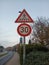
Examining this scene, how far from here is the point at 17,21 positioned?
11320 millimetres

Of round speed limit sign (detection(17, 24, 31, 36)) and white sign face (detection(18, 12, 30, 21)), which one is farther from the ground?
white sign face (detection(18, 12, 30, 21))

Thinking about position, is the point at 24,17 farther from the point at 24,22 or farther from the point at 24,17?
the point at 24,22

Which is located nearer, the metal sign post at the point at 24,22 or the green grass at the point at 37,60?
the metal sign post at the point at 24,22

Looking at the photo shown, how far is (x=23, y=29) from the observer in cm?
1123

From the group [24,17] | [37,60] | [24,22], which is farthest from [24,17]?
[37,60]

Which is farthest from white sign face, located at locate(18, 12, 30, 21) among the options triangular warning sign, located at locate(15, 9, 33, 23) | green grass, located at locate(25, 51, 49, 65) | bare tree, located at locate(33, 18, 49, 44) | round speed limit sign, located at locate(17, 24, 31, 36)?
bare tree, located at locate(33, 18, 49, 44)

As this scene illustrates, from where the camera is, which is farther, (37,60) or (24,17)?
(37,60)

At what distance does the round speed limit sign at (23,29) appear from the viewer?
439 inches

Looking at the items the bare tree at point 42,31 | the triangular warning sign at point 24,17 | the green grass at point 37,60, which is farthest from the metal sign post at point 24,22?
the bare tree at point 42,31

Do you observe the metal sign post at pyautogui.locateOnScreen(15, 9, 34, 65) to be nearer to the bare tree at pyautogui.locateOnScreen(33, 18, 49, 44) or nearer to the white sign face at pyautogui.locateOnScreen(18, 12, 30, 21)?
the white sign face at pyautogui.locateOnScreen(18, 12, 30, 21)

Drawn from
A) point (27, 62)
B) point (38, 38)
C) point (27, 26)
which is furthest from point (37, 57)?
point (38, 38)

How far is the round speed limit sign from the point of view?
36.6 ft

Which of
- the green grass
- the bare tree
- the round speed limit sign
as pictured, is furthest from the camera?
the bare tree

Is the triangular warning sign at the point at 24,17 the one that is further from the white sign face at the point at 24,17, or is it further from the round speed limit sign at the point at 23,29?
the round speed limit sign at the point at 23,29
